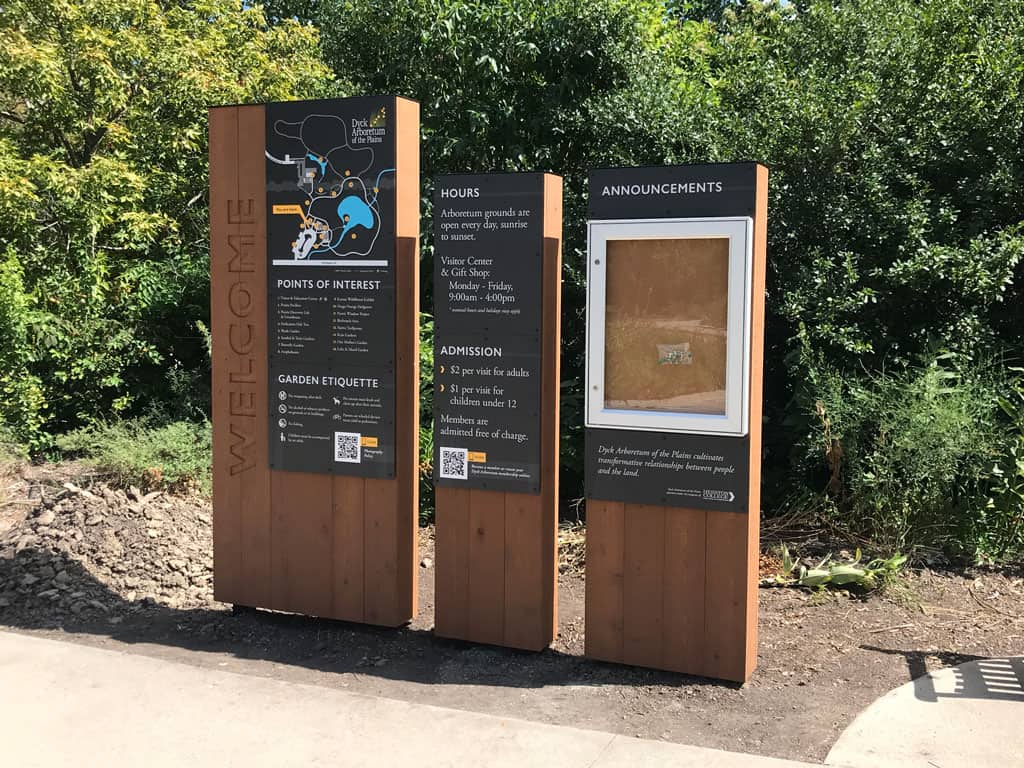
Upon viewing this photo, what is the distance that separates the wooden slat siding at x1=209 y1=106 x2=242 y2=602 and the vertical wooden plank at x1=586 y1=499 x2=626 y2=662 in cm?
199

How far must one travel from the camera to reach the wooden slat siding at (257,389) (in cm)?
536

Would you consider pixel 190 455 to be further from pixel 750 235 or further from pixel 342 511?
pixel 750 235

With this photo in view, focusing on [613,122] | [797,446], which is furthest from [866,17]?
[797,446]

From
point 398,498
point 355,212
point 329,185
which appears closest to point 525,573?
point 398,498

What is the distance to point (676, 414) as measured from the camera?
4.56 meters

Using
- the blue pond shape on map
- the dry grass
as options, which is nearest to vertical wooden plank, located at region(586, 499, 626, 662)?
the dry grass

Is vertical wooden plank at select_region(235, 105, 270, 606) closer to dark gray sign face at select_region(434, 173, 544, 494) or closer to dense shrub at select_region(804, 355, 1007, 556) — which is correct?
dark gray sign face at select_region(434, 173, 544, 494)

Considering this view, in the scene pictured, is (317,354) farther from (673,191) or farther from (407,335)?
(673,191)

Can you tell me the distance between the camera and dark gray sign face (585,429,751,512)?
4.47 meters

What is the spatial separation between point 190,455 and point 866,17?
21.9ft

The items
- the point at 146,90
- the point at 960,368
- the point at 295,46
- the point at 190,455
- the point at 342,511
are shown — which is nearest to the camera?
the point at 342,511

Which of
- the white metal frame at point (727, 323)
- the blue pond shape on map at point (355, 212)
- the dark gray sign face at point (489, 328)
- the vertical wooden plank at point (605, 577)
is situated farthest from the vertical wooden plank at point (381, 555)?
the blue pond shape on map at point (355, 212)

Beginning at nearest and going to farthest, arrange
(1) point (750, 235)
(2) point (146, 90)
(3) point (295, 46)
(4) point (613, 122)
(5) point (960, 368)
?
(1) point (750, 235) < (5) point (960, 368) < (4) point (613, 122) < (2) point (146, 90) < (3) point (295, 46)

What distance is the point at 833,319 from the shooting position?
716 centimetres
